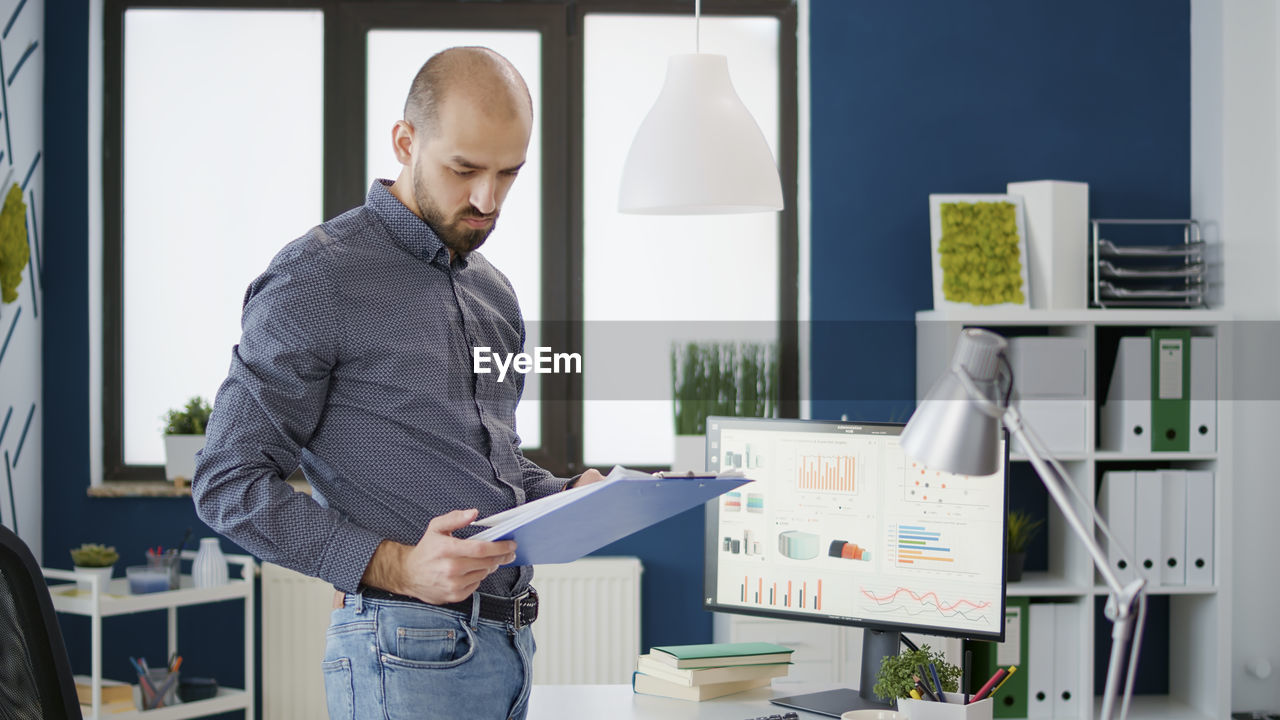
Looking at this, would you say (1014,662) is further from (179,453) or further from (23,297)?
(23,297)

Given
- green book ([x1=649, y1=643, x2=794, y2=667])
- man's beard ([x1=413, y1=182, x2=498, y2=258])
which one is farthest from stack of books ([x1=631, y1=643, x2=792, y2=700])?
man's beard ([x1=413, y1=182, x2=498, y2=258])

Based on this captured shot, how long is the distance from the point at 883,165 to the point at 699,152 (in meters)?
1.60

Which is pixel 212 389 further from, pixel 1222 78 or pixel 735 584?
pixel 1222 78

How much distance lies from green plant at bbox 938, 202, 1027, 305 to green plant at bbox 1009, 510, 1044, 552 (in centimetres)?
68

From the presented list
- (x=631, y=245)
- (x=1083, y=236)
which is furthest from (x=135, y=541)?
(x=1083, y=236)

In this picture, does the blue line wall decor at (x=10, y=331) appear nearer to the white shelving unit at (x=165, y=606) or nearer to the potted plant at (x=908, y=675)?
the white shelving unit at (x=165, y=606)

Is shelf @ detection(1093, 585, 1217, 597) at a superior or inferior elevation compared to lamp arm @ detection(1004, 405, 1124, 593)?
inferior

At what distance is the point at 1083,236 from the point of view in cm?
342

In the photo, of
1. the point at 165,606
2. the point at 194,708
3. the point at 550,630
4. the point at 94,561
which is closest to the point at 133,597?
the point at 165,606

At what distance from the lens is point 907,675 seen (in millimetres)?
1707

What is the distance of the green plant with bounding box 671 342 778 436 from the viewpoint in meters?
3.58

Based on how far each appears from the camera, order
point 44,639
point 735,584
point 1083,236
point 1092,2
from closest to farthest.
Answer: point 44,639, point 735,584, point 1083,236, point 1092,2

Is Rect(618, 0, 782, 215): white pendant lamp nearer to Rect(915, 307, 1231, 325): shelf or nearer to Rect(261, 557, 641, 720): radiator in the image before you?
Rect(915, 307, 1231, 325): shelf

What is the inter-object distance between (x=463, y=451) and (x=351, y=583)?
0.23 m
